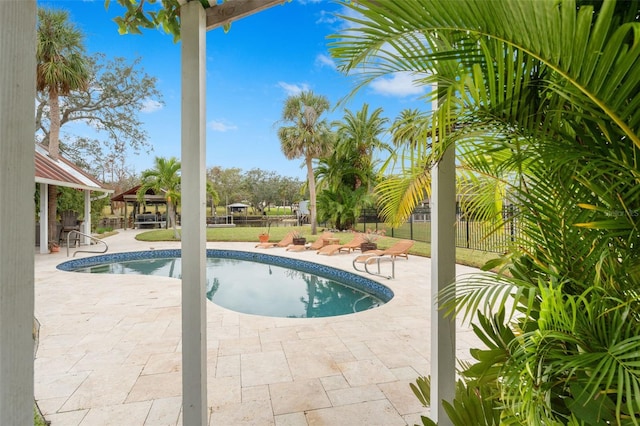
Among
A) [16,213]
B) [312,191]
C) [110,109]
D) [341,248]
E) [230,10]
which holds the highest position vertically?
[110,109]

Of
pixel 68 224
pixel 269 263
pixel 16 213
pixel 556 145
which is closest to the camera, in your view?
pixel 16 213

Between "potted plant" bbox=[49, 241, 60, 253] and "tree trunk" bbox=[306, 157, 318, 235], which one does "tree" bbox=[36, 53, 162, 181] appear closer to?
"potted plant" bbox=[49, 241, 60, 253]

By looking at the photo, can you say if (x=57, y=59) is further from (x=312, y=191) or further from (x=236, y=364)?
(x=236, y=364)

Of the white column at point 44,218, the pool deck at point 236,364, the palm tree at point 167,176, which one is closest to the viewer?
the pool deck at point 236,364

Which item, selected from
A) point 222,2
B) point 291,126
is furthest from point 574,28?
point 291,126

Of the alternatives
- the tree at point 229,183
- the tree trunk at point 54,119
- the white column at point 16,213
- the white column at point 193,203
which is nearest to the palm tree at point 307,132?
the tree trunk at point 54,119

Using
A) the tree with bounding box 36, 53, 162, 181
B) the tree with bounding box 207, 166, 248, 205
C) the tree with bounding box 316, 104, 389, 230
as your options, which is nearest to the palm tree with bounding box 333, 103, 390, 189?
the tree with bounding box 316, 104, 389, 230

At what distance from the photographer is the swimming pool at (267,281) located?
668cm

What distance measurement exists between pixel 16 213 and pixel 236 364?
3090 millimetres

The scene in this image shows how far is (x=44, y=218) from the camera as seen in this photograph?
34.3 feet

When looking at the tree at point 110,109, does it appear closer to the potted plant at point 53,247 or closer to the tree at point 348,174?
the potted plant at point 53,247

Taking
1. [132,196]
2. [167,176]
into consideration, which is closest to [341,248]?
[167,176]

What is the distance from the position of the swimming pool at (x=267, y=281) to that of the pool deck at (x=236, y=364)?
1442 mm

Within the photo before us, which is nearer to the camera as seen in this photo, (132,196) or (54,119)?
(54,119)
